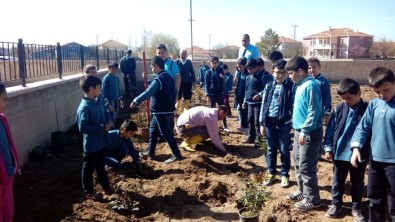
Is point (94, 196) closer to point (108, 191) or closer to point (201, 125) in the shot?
point (108, 191)

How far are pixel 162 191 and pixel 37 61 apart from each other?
4664mm

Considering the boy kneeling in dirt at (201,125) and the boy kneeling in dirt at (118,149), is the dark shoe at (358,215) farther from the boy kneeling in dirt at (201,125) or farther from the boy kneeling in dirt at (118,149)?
the boy kneeling in dirt at (118,149)

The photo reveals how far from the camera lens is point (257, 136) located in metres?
7.03

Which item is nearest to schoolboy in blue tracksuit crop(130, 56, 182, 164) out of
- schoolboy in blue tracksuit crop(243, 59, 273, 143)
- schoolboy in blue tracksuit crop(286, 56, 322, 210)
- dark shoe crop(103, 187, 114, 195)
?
dark shoe crop(103, 187, 114, 195)

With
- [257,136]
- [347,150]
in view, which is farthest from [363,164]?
[257,136]

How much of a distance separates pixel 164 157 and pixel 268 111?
7.88 feet

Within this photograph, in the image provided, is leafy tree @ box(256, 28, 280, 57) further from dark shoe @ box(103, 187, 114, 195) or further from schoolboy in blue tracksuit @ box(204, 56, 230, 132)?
dark shoe @ box(103, 187, 114, 195)

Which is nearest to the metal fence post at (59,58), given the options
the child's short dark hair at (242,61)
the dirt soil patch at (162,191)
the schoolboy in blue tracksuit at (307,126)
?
the dirt soil patch at (162,191)

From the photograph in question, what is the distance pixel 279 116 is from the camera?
4.63 m

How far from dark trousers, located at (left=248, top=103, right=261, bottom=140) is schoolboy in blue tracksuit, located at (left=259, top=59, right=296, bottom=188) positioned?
154 cm

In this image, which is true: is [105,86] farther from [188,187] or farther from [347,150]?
[347,150]

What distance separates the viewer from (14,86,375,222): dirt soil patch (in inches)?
159

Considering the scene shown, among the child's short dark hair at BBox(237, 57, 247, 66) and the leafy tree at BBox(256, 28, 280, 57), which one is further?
the leafy tree at BBox(256, 28, 280, 57)

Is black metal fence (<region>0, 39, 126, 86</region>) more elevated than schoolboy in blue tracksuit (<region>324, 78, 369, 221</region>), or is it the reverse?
black metal fence (<region>0, 39, 126, 86</region>)
